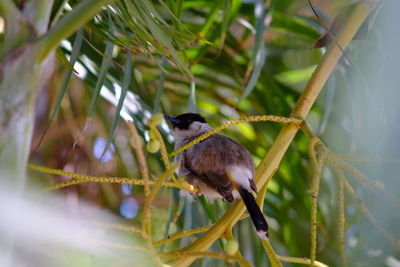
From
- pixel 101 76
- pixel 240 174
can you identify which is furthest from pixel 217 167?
pixel 101 76

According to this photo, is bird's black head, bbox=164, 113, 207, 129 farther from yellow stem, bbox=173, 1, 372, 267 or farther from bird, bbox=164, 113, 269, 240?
yellow stem, bbox=173, 1, 372, 267

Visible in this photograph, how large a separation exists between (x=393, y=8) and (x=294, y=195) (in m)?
1.38

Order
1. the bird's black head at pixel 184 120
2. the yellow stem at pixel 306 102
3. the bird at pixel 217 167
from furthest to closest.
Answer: the bird's black head at pixel 184 120 < the bird at pixel 217 167 < the yellow stem at pixel 306 102

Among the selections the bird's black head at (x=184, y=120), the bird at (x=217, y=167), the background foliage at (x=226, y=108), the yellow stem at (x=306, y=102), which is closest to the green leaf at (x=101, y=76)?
the background foliage at (x=226, y=108)

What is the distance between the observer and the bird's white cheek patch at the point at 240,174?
1.99 m

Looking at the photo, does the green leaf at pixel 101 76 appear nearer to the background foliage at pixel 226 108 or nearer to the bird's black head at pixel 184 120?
the background foliage at pixel 226 108

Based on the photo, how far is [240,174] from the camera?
2.10 m

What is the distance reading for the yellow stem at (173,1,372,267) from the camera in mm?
1363

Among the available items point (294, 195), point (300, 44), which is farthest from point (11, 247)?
point (300, 44)

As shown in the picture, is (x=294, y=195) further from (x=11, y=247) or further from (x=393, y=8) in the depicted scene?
(x=11, y=247)

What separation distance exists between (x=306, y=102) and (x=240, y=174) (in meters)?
0.70

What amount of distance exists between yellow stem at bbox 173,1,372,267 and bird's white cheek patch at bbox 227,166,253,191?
54 centimetres

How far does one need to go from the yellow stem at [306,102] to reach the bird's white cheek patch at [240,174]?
538mm

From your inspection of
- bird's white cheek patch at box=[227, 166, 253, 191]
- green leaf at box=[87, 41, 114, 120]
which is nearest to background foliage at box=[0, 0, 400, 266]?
green leaf at box=[87, 41, 114, 120]
